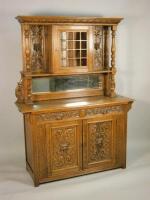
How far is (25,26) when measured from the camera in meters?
3.01

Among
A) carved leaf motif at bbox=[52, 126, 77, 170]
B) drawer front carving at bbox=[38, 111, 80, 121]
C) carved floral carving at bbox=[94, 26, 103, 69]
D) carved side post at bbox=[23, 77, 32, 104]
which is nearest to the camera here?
drawer front carving at bbox=[38, 111, 80, 121]

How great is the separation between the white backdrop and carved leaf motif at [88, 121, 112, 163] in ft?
1.61

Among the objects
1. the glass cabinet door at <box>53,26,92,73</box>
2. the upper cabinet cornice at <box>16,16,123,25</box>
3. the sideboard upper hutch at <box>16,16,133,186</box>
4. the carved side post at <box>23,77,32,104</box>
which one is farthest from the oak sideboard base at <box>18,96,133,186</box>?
the upper cabinet cornice at <box>16,16,123,25</box>

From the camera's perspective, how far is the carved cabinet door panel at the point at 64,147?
3061 millimetres

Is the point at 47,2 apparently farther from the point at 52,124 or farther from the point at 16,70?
the point at 52,124

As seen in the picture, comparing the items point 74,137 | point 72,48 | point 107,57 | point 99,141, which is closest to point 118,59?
point 107,57

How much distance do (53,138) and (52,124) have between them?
0.16m

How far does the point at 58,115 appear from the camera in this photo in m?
3.04

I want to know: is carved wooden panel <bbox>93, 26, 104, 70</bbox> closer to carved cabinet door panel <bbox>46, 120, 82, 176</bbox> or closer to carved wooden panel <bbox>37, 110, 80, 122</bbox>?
carved wooden panel <bbox>37, 110, 80, 122</bbox>

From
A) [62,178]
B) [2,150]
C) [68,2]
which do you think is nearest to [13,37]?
[68,2]

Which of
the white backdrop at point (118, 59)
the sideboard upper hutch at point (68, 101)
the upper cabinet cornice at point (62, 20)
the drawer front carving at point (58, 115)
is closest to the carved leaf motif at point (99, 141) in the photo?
the sideboard upper hutch at point (68, 101)

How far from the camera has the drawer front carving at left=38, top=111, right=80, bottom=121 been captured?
2.98 meters

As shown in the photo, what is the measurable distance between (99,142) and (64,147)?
0.42 m

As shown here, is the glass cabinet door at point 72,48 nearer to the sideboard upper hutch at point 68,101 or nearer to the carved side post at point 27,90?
the sideboard upper hutch at point 68,101
